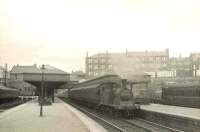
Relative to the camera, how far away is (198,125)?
1961 centimetres

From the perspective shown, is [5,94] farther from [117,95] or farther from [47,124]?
[47,124]

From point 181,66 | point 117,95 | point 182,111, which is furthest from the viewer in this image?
point 181,66

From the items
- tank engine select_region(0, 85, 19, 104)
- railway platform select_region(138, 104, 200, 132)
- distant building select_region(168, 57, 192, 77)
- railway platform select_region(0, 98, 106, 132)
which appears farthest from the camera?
distant building select_region(168, 57, 192, 77)

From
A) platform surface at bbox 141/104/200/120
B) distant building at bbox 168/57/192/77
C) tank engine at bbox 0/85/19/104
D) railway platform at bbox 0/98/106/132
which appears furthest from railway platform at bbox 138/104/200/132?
distant building at bbox 168/57/192/77

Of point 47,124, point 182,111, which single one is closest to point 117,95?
point 182,111

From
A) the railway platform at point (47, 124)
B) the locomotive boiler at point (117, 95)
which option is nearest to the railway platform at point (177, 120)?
the locomotive boiler at point (117, 95)

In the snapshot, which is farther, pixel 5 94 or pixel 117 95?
pixel 5 94

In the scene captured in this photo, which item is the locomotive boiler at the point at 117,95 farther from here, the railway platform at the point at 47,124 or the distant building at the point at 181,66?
the distant building at the point at 181,66

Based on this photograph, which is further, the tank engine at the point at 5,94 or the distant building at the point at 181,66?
the distant building at the point at 181,66

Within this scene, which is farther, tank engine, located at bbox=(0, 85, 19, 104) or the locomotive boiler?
tank engine, located at bbox=(0, 85, 19, 104)

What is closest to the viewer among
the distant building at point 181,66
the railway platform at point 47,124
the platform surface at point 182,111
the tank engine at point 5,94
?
the railway platform at point 47,124

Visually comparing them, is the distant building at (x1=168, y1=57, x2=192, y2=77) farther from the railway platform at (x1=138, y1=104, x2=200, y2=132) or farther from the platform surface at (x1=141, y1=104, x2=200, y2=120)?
the railway platform at (x1=138, y1=104, x2=200, y2=132)

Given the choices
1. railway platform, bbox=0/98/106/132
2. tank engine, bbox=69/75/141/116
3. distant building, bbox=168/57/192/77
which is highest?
distant building, bbox=168/57/192/77

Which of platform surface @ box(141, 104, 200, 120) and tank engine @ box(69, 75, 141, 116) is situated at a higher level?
tank engine @ box(69, 75, 141, 116)
